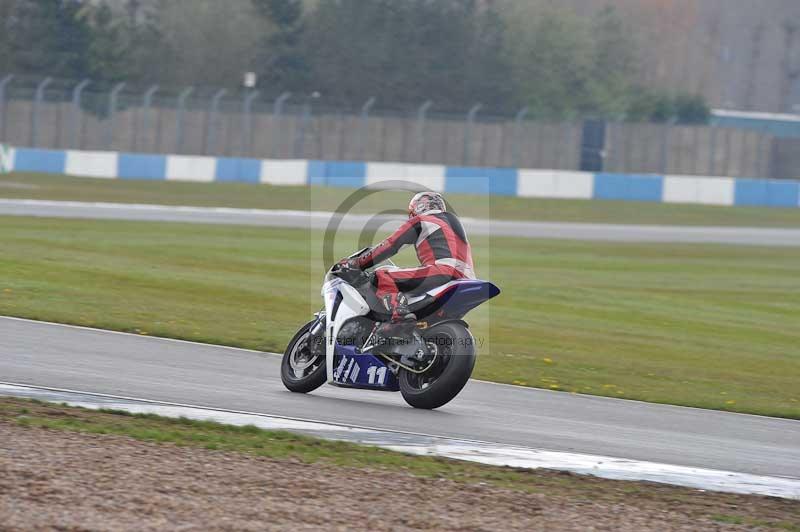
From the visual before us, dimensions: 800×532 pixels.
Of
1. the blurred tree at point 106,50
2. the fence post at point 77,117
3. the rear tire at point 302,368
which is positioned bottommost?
the rear tire at point 302,368

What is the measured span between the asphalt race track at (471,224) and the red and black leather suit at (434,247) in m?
19.2

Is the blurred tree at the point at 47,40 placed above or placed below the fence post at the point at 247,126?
above

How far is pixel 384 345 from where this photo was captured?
32.6 feet

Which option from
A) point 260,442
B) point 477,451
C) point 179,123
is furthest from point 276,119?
point 260,442

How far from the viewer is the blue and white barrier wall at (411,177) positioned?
130ft

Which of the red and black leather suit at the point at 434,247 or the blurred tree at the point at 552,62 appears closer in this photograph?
the red and black leather suit at the point at 434,247

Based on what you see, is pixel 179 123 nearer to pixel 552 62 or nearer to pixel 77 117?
pixel 77 117

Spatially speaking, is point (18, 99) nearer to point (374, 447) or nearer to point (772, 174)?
point (772, 174)

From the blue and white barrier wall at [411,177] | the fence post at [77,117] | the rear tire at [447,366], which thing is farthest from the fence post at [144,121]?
the rear tire at [447,366]

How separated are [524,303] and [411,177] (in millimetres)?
22400

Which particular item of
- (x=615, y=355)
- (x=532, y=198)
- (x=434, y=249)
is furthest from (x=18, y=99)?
(x=434, y=249)

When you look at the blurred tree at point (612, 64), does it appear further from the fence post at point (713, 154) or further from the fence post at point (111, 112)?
the fence post at point (111, 112)

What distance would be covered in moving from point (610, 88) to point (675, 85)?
3067 millimetres

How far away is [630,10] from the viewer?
2699 inches
